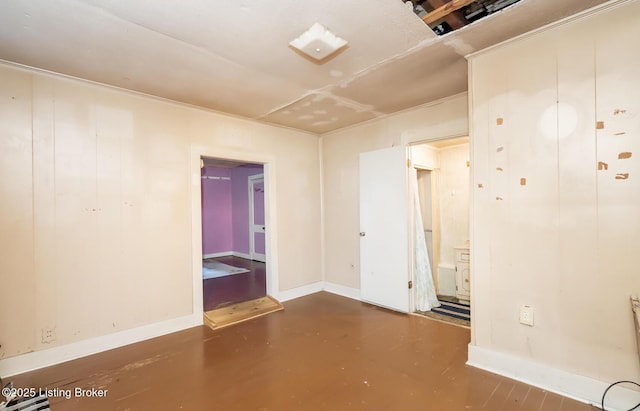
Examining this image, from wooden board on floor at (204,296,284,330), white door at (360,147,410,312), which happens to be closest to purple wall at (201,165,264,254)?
wooden board on floor at (204,296,284,330)

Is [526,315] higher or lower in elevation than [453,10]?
lower

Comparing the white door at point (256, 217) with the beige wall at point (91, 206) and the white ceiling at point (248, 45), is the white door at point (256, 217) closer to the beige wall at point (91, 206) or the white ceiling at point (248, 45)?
the beige wall at point (91, 206)

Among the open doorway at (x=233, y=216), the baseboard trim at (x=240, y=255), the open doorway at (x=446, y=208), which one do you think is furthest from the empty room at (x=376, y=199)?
the baseboard trim at (x=240, y=255)

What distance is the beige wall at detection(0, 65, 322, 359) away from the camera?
241 centimetres

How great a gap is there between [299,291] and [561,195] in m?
3.36

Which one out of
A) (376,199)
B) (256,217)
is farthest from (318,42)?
(256,217)

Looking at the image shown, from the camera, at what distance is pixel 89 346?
8.84 ft

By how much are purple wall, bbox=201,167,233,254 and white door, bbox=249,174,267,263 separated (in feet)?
3.19

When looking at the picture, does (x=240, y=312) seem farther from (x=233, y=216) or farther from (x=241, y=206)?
(x=233, y=216)

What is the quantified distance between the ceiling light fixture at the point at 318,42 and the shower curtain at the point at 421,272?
203 centimetres

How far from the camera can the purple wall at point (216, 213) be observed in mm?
7816

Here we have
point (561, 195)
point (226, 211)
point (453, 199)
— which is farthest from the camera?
point (226, 211)

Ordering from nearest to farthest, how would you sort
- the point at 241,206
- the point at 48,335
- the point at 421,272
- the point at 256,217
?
the point at 48,335 → the point at 421,272 → the point at 256,217 → the point at 241,206

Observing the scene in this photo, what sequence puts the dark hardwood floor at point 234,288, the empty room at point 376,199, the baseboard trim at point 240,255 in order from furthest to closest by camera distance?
the baseboard trim at point 240,255 → the dark hardwood floor at point 234,288 → the empty room at point 376,199
